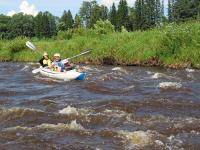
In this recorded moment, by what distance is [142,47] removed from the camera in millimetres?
26375

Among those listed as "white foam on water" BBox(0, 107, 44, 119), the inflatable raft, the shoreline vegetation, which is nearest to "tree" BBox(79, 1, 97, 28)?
the shoreline vegetation

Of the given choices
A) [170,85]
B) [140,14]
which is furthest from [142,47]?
[140,14]

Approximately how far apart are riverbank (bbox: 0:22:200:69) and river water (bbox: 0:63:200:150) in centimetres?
385

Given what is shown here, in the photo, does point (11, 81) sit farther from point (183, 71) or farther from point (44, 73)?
point (183, 71)

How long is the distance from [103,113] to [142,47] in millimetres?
14213

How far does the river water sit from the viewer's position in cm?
1001

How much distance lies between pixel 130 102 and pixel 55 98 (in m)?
2.84

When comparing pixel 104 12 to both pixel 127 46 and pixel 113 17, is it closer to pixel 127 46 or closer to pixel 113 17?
pixel 113 17

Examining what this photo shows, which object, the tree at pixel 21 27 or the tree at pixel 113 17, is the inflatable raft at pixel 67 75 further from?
the tree at pixel 21 27

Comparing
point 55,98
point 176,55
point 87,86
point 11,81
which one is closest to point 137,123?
point 55,98

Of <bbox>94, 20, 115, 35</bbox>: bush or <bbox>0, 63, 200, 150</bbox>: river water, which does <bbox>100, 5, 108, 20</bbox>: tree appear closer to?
<bbox>94, 20, 115, 35</bbox>: bush

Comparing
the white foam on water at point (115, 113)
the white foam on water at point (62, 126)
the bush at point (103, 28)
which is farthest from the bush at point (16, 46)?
the white foam on water at point (62, 126)

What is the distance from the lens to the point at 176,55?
2409cm

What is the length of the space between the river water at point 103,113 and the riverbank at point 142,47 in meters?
3.85
